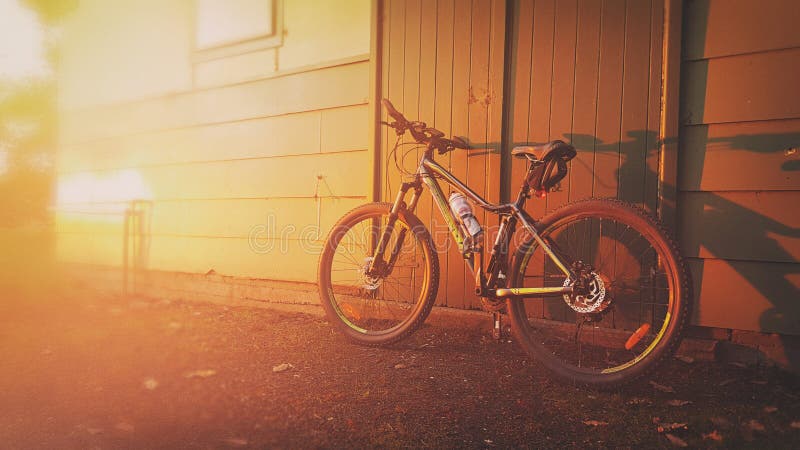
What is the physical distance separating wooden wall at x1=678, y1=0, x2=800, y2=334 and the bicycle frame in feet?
2.78

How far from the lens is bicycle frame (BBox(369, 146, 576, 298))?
2.06 metres

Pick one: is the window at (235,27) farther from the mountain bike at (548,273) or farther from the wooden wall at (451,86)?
the mountain bike at (548,273)

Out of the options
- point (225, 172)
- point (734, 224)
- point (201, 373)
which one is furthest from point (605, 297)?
point (225, 172)

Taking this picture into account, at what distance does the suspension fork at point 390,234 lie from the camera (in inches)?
102

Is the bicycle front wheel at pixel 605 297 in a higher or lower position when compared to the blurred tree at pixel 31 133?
lower

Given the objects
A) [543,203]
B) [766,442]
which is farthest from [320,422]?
[543,203]

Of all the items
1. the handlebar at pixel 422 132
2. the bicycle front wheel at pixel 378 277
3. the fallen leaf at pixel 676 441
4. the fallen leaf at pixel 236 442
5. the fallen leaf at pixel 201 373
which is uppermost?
the handlebar at pixel 422 132

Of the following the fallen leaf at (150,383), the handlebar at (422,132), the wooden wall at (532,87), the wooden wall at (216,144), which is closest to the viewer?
the fallen leaf at (150,383)

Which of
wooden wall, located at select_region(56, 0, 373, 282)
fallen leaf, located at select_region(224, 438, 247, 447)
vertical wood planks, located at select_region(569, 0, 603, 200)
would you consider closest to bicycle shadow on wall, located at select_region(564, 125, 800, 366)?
vertical wood planks, located at select_region(569, 0, 603, 200)

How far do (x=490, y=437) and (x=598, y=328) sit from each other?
1.15m

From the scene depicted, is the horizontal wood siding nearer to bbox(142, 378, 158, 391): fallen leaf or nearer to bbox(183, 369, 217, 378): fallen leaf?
bbox(183, 369, 217, 378): fallen leaf

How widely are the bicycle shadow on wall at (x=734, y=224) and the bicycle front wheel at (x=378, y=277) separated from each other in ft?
3.87

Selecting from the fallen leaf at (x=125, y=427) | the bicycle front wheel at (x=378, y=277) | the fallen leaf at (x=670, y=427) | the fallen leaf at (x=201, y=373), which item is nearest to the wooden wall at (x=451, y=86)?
the bicycle front wheel at (x=378, y=277)

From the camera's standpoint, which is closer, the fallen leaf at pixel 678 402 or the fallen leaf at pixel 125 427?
the fallen leaf at pixel 125 427
